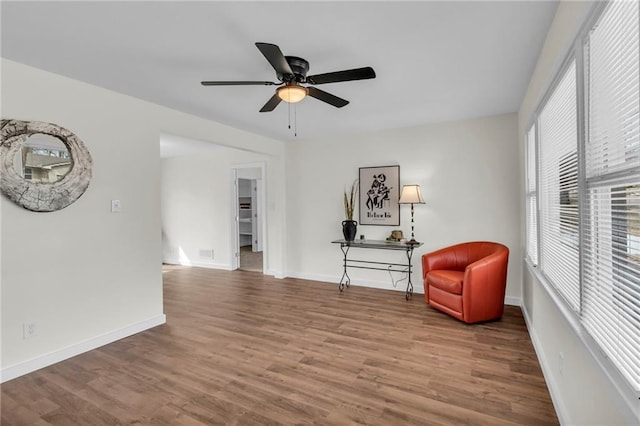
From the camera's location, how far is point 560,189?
2.03 metres

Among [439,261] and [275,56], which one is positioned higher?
[275,56]

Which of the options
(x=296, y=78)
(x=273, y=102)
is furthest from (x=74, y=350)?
(x=296, y=78)

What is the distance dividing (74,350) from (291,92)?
290 cm

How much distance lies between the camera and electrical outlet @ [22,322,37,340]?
251cm

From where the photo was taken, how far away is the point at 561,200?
6.60 feet

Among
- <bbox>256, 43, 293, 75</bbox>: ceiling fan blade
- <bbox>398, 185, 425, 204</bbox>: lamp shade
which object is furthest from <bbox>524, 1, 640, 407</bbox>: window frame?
<bbox>398, 185, 425, 204</bbox>: lamp shade

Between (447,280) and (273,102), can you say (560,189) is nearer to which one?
(447,280)

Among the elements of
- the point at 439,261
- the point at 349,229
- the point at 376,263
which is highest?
the point at 349,229

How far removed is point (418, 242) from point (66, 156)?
407 centimetres

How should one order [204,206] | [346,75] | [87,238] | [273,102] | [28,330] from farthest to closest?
[204,206] → [87,238] → [273,102] → [28,330] → [346,75]

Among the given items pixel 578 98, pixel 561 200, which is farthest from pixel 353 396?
pixel 578 98

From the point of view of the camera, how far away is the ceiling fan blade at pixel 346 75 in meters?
2.10

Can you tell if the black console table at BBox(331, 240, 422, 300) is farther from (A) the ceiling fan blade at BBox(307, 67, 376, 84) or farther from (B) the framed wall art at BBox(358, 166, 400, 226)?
(A) the ceiling fan blade at BBox(307, 67, 376, 84)

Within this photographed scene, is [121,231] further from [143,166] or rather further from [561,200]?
[561,200]
